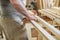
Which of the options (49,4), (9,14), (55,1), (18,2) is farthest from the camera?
(55,1)

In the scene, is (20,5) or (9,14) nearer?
(20,5)

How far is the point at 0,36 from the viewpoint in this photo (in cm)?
290

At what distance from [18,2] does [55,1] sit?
179cm

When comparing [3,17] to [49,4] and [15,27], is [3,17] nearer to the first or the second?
[15,27]

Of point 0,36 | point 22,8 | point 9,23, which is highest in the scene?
point 22,8

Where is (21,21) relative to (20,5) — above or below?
below

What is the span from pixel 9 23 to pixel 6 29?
76 millimetres

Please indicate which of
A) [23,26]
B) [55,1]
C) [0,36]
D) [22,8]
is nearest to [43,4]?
[55,1]

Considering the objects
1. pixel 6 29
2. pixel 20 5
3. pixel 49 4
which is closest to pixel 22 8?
pixel 20 5

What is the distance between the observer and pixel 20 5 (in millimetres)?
1158

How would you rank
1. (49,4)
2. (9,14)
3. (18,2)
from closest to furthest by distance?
1. (18,2)
2. (9,14)
3. (49,4)

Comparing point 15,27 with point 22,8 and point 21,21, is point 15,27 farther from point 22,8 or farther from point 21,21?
point 22,8

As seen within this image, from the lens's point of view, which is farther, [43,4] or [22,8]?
[43,4]

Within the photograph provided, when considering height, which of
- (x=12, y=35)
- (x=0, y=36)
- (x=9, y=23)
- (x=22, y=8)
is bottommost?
(x=0, y=36)
